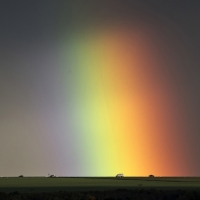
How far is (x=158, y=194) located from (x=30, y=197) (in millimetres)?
12576

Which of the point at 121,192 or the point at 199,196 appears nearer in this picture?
the point at 199,196

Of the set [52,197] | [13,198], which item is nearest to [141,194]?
[52,197]

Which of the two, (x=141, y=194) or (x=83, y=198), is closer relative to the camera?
(x=83, y=198)

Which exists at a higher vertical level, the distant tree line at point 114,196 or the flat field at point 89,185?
the flat field at point 89,185

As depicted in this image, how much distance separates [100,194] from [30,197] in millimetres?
7311

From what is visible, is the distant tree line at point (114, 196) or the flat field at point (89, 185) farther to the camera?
the flat field at point (89, 185)

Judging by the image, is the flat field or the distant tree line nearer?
the distant tree line

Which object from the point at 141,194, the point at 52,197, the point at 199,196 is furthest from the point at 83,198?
the point at 199,196

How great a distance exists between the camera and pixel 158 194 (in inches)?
2350

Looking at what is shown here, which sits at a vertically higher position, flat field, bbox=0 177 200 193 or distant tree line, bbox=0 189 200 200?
flat field, bbox=0 177 200 193

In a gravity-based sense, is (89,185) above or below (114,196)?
above

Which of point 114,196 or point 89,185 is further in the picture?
point 89,185

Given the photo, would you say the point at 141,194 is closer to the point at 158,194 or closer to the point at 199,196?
the point at 158,194

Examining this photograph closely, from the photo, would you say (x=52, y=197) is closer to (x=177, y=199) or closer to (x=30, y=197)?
(x=30, y=197)
